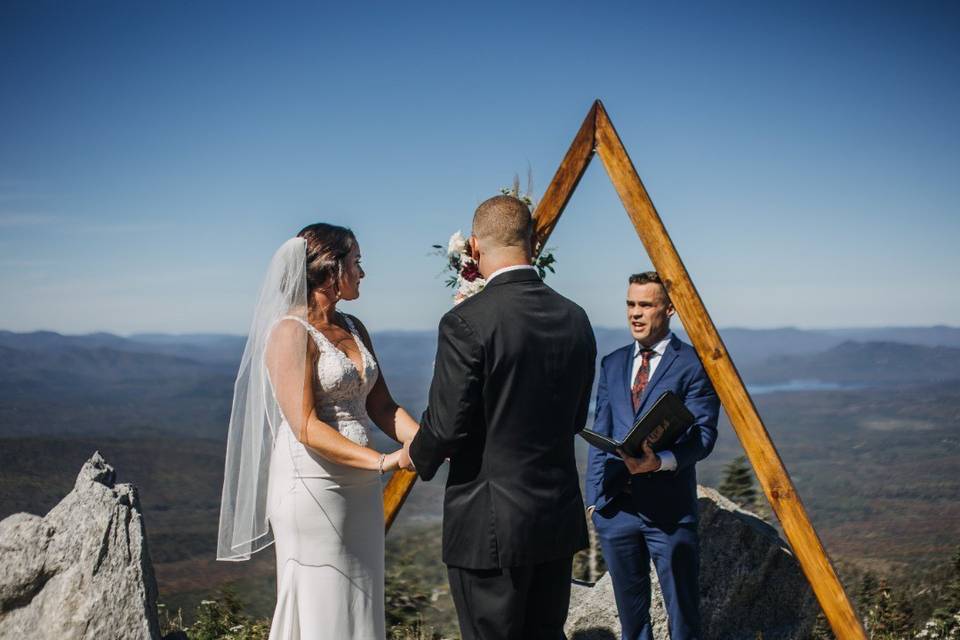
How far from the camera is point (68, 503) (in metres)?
5.12

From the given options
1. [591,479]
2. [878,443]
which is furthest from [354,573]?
[878,443]

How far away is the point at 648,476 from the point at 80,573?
11.2 feet

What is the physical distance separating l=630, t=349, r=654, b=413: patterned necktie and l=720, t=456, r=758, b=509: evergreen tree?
393 cm

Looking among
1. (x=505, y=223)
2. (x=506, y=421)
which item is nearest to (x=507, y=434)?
(x=506, y=421)

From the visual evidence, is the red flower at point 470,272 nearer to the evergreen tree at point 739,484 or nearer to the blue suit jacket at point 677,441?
the blue suit jacket at point 677,441

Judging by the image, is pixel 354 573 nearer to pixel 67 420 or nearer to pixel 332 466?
pixel 332 466

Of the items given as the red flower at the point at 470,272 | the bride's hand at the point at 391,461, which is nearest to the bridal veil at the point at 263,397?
the bride's hand at the point at 391,461

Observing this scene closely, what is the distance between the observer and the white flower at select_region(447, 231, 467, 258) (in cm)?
523

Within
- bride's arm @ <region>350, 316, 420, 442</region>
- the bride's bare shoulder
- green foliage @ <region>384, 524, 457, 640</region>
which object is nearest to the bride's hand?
bride's arm @ <region>350, 316, 420, 442</region>

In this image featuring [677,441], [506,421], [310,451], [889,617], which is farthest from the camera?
[889,617]

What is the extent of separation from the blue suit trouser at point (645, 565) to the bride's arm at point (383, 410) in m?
1.46

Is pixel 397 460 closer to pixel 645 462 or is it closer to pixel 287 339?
pixel 287 339

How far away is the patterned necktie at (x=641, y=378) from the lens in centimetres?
536

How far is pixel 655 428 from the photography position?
16.2 feet
